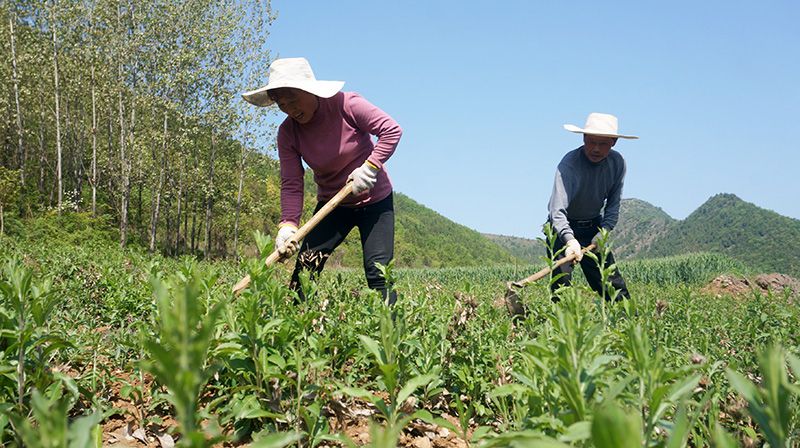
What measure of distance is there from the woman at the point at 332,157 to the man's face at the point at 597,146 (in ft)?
6.60

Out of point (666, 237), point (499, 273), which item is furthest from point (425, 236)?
point (666, 237)

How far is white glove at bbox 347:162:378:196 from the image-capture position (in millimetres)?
4020

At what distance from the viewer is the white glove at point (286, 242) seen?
387 cm

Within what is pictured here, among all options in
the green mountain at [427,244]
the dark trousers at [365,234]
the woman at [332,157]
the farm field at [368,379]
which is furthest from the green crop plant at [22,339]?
the green mountain at [427,244]

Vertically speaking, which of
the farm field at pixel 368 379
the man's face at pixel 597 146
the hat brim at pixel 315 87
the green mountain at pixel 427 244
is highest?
the hat brim at pixel 315 87

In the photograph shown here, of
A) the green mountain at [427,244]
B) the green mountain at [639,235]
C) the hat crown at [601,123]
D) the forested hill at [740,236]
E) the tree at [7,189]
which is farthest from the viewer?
the green mountain at [639,235]

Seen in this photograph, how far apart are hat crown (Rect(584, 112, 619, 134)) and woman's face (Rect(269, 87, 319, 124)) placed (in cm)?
248

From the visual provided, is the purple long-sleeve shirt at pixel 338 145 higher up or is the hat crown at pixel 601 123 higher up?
the hat crown at pixel 601 123

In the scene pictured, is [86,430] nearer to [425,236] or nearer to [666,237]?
[425,236]

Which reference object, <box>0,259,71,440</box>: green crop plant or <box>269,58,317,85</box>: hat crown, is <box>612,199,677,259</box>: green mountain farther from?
<box>0,259,71,440</box>: green crop plant

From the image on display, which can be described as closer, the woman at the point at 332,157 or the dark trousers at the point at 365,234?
the woman at the point at 332,157

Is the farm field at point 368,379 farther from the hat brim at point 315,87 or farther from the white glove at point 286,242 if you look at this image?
the hat brim at point 315,87

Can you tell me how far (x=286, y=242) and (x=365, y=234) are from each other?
27.1 inches

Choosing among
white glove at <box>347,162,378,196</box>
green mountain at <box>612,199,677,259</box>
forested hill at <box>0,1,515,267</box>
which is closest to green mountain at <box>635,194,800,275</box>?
green mountain at <box>612,199,677,259</box>
